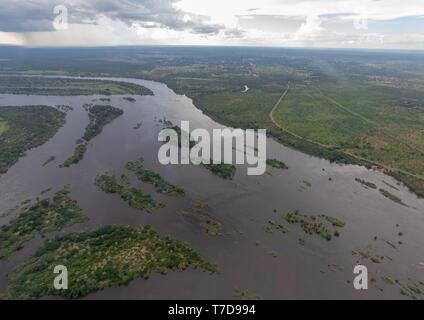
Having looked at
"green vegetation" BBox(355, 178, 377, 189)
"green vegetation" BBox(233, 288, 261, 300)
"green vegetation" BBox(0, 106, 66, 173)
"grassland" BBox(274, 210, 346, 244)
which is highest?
"green vegetation" BBox(0, 106, 66, 173)

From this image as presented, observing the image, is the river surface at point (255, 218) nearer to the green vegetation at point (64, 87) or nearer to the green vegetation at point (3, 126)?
the green vegetation at point (3, 126)

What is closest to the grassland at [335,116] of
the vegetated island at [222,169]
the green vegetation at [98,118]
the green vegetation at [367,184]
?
the green vegetation at [367,184]

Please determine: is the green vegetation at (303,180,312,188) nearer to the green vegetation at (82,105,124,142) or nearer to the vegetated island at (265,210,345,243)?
the vegetated island at (265,210,345,243)

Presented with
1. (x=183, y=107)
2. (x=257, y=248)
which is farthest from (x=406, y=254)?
(x=183, y=107)

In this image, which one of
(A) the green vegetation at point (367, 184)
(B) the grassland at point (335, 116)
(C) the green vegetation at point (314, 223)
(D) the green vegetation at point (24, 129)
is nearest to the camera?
(C) the green vegetation at point (314, 223)

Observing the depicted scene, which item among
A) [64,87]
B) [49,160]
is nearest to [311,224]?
[49,160]

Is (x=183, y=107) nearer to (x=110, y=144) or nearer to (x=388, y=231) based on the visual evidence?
(x=110, y=144)

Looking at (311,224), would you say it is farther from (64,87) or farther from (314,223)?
(64,87)

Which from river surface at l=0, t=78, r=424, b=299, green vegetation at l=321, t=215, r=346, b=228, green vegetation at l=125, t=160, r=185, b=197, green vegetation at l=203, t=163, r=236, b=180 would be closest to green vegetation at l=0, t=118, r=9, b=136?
river surface at l=0, t=78, r=424, b=299
